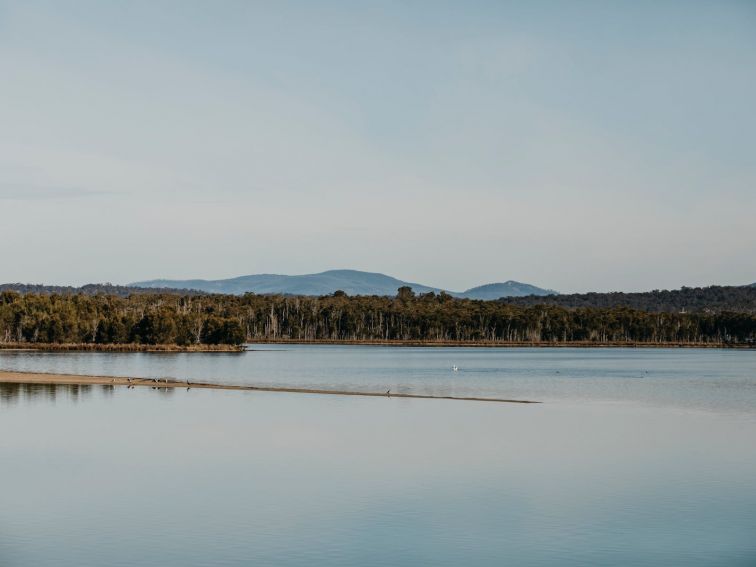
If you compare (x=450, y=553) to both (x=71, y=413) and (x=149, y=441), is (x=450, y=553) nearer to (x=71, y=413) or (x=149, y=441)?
(x=149, y=441)

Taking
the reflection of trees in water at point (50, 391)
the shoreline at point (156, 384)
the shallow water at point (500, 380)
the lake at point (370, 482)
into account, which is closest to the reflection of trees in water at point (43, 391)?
the reflection of trees in water at point (50, 391)

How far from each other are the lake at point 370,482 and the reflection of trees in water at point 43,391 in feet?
1.55

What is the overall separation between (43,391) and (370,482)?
31.4 m

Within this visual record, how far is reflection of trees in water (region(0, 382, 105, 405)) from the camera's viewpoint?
4878cm

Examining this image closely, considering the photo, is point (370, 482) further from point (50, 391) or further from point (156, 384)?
point (156, 384)

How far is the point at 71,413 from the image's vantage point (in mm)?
42750

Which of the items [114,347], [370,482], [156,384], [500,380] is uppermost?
[114,347]

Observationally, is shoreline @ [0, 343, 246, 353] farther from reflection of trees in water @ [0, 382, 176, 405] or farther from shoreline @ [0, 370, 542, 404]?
reflection of trees in water @ [0, 382, 176, 405]

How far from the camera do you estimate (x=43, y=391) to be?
53.1m

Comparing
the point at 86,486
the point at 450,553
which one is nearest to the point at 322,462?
the point at 86,486

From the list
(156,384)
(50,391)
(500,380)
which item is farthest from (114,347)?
(50,391)

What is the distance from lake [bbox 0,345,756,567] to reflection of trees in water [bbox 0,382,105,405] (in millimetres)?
473

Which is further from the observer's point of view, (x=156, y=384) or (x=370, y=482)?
(x=156, y=384)

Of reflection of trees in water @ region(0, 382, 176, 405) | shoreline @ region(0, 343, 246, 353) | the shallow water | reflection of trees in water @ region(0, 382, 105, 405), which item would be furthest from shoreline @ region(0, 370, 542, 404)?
shoreline @ region(0, 343, 246, 353)
